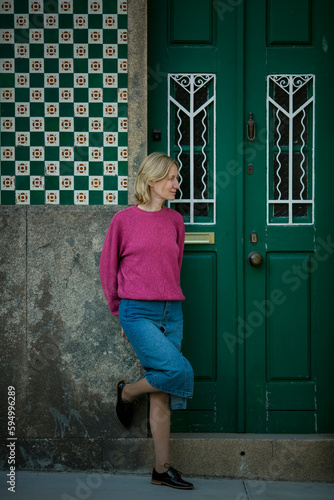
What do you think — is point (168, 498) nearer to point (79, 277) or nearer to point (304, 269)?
point (79, 277)

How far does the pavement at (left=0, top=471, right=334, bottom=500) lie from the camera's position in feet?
11.4

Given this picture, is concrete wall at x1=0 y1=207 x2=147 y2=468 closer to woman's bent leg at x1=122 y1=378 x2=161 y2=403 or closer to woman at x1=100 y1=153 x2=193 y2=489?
woman's bent leg at x1=122 y1=378 x2=161 y2=403

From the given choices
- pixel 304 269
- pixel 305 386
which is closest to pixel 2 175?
pixel 304 269

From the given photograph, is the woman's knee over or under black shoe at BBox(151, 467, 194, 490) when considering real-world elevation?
over

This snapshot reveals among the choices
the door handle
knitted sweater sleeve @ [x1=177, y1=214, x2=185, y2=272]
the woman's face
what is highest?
the woman's face

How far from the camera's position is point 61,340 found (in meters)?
3.87

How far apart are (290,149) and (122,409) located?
6.72 feet

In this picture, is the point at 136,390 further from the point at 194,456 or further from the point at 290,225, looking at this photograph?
the point at 290,225

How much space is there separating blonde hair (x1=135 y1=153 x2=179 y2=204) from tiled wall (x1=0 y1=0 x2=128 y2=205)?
0.31 metres

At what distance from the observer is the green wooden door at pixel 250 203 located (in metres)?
4.03

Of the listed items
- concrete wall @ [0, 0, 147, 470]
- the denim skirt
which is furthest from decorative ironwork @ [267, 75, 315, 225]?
the denim skirt

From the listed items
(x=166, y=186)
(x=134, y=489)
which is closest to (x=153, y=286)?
(x=166, y=186)

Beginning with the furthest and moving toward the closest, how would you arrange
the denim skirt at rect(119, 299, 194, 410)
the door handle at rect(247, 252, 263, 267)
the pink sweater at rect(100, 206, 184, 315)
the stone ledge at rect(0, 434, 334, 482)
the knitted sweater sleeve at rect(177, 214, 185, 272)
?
the door handle at rect(247, 252, 263, 267), the stone ledge at rect(0, 434, 334, 482), the knitted sweater sleeve at rect(177, 214, 185, 272), the pink sweater at rect(100, 206, 184, 315), the denim skirt at rect(119, 299, 194, 410)

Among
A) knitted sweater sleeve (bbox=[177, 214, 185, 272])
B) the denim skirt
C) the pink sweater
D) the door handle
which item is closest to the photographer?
the denim skirt
